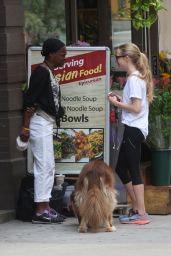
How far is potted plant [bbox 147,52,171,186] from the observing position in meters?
9.29

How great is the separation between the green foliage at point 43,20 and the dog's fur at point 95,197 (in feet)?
8.13

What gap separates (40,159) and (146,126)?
47.7 inches

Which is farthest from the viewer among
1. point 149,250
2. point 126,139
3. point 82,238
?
point 126,139

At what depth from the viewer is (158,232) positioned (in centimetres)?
831

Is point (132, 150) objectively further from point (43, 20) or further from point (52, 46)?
point (43, 20)

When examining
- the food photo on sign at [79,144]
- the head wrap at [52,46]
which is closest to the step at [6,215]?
the food photo on sign at [79,144]

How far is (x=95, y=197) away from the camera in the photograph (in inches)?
321

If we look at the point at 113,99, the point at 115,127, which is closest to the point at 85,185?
the point at 113,99

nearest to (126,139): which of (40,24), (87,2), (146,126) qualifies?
(146,126)

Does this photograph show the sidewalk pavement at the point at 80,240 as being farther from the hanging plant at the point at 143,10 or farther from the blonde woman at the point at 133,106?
the hanging plant at the point at 143,10

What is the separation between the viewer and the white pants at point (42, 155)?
8602 millimetres

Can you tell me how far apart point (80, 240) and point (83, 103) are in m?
1.81

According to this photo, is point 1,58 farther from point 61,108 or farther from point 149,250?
point 149,250

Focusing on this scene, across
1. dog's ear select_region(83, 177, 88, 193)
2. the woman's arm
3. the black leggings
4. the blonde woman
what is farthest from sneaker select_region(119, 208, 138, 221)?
the woman's arm
